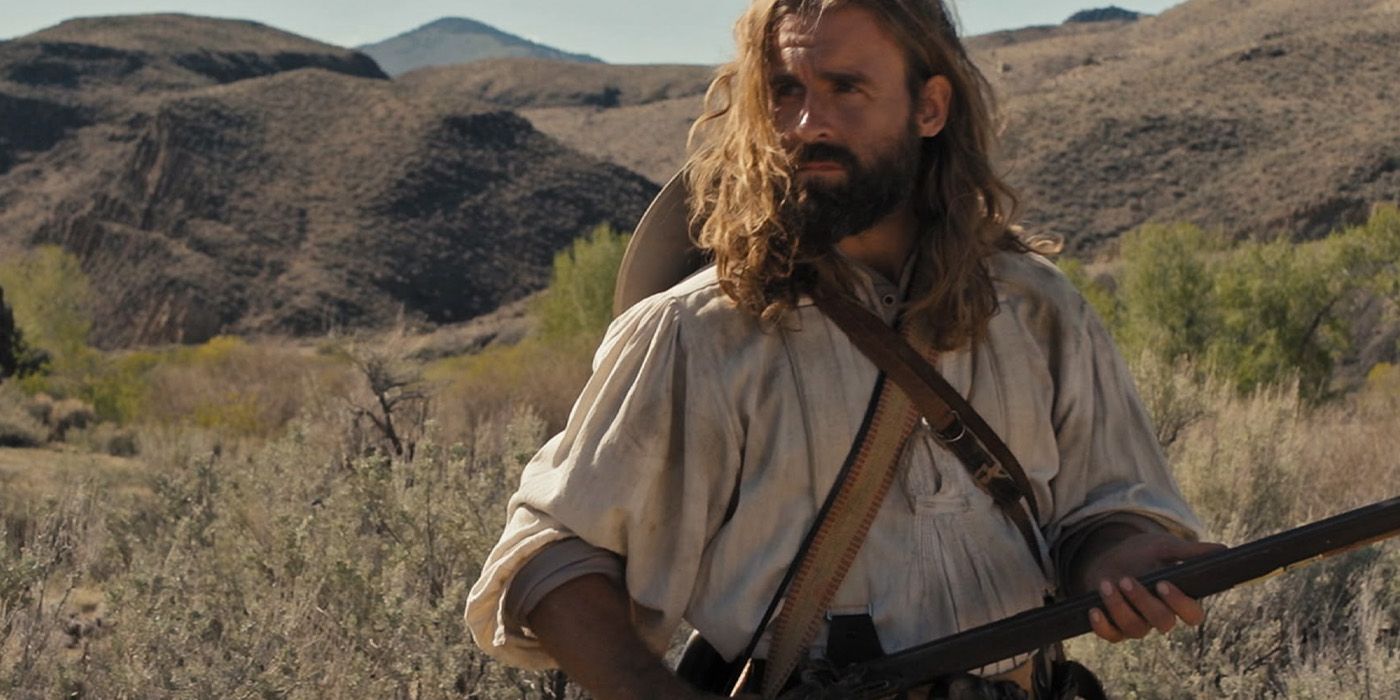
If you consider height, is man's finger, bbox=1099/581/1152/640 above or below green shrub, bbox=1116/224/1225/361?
above

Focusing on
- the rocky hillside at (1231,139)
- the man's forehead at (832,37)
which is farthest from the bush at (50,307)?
the man's forehead at (832,37)

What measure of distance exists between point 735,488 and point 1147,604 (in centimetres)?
57

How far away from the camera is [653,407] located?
2178 mm

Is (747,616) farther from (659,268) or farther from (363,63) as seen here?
(363,63)

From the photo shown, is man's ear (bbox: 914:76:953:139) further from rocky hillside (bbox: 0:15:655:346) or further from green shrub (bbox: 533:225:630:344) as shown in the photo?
rocky hillside (bbox: 0:15:655:346)

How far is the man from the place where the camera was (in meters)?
2.16

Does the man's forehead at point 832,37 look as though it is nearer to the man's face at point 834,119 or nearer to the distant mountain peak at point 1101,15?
the man's face at point 834,119

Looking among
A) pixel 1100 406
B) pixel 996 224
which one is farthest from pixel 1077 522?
pixel 996 224

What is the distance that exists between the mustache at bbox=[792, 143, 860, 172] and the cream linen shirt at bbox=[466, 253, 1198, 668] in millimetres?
167

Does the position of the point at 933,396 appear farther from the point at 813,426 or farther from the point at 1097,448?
the point at 1097,448

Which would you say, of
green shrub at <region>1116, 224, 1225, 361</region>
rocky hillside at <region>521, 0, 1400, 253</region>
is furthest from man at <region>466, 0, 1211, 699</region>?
rocky hillside at <region>521, 0, 1400, 253</region>

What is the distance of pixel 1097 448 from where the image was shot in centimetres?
240

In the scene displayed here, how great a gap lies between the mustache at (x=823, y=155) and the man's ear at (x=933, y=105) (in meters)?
0.18

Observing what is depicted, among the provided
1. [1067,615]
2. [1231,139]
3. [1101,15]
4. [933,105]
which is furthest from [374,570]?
[1101,15]
